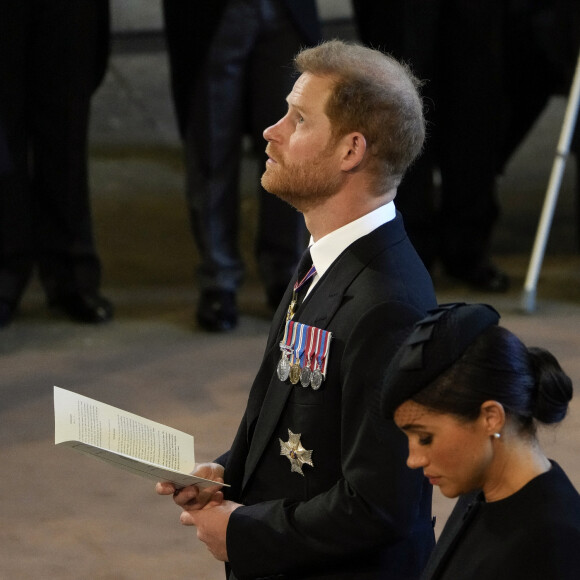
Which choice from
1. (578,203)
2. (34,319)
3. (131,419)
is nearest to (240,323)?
(34,319)

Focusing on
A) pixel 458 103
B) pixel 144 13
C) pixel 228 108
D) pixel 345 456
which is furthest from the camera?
pixel 144 13

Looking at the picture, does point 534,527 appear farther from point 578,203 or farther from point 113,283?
point 578,203

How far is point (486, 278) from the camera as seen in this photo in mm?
5582

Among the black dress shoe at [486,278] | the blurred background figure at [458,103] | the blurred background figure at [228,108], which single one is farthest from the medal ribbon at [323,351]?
the black dress shoe at [486,278]

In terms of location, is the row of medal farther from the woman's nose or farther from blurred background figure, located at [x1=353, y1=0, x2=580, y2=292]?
blurred background figure, located at [x1=353, y1=0, x2=580, y2=292]

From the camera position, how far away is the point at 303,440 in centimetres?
205

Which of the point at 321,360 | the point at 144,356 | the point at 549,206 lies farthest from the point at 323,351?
the point at 549,206

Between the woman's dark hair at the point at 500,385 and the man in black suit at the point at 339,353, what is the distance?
0.24 m

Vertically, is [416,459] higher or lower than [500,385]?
lower

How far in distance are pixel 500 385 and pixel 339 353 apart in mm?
384

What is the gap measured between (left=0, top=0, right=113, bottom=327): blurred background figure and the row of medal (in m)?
3.04

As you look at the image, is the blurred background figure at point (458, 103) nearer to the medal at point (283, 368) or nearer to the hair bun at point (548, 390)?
the medal at point (283, 368)

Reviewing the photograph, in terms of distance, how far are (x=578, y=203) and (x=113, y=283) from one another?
2446 millimetres

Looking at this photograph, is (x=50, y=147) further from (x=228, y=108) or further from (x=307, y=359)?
(x=307, y=359)
